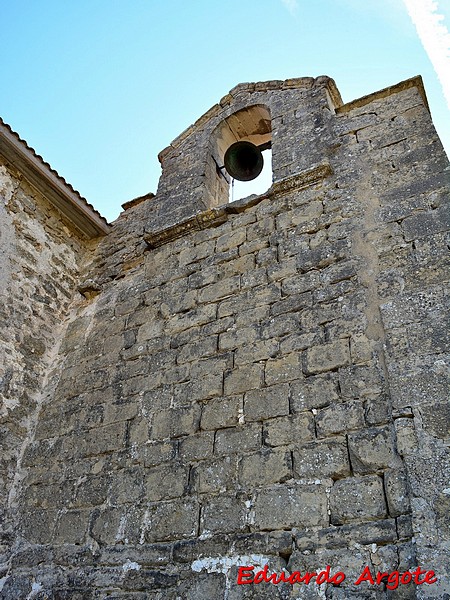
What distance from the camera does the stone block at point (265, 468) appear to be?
8.82 ft

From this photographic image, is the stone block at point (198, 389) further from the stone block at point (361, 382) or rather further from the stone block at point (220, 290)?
the stone block at point (361, 382)

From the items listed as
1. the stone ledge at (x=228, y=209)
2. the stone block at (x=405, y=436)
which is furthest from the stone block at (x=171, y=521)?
the stone ledge at (x=228, y=209)

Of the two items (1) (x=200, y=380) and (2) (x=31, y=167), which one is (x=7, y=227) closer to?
(2) (x=31, y=167)

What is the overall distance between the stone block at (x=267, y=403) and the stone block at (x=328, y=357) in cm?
21

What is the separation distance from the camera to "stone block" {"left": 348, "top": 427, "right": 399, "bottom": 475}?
8.05 feet

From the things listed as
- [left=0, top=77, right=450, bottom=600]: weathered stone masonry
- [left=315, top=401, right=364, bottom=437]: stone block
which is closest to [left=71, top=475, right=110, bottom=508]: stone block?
[left=0, top=77, right=450, bottom=600]: weathered stone masonry

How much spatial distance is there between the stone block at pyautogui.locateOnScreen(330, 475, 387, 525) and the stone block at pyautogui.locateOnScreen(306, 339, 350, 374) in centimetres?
66

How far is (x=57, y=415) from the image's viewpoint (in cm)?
406

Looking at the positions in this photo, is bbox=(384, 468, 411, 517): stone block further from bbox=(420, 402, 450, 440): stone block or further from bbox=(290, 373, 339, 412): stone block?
bbox=(290, 373, 339, 412): stone block

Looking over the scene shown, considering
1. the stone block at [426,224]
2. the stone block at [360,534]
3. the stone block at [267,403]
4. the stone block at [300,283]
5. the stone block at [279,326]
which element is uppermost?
the stone block at [426,224]

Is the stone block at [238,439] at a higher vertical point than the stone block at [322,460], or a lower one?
higher

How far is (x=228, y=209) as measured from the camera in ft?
14.3

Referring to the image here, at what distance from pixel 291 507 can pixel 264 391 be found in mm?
716

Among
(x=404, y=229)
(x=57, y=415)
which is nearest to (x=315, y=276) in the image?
(x=404, y=229)
